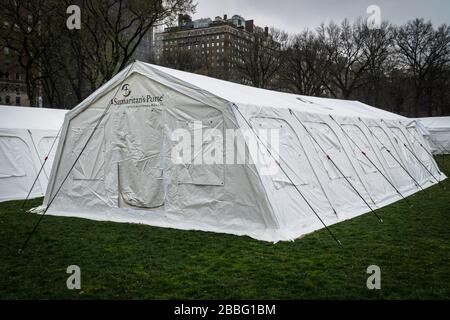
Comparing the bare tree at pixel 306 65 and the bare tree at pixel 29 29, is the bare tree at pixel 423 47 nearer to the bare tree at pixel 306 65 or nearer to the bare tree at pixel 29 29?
the bare tree at pixel 306 65

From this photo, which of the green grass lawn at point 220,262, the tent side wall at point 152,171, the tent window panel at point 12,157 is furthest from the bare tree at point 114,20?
the green grass lawn at point 220,262

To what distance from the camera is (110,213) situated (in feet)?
30.9

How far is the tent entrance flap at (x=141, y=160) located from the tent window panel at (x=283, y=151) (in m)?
2.20

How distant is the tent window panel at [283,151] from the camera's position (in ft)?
26.5

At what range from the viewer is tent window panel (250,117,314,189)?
8.07 m

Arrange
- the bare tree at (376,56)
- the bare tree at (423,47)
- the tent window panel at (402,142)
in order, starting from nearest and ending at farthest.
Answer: the tent window panel at (402,142) < the bare tree at (376,56) < the bare tree at (423,47)

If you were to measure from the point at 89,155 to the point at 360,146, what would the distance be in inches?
292

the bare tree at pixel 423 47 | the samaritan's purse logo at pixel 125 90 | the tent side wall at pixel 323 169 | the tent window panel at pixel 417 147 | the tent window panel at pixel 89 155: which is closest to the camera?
the tent side wall at pixel 323 169

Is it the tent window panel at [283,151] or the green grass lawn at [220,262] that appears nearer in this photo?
the green grass lawn at [220,262]

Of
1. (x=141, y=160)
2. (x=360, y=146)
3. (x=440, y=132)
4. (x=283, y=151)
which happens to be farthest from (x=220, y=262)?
(x=440, y=132)

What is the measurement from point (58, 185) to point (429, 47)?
43054 millimetres

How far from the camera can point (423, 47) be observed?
43031mm

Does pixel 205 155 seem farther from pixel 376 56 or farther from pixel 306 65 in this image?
pixel 376 56

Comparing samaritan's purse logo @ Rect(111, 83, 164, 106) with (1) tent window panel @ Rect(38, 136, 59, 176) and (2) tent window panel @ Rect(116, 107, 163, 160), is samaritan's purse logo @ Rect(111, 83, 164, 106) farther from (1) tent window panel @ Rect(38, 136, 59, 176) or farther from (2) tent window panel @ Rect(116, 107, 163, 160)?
(1) tent window panel @ Rect(38, 136, 59, 176)
